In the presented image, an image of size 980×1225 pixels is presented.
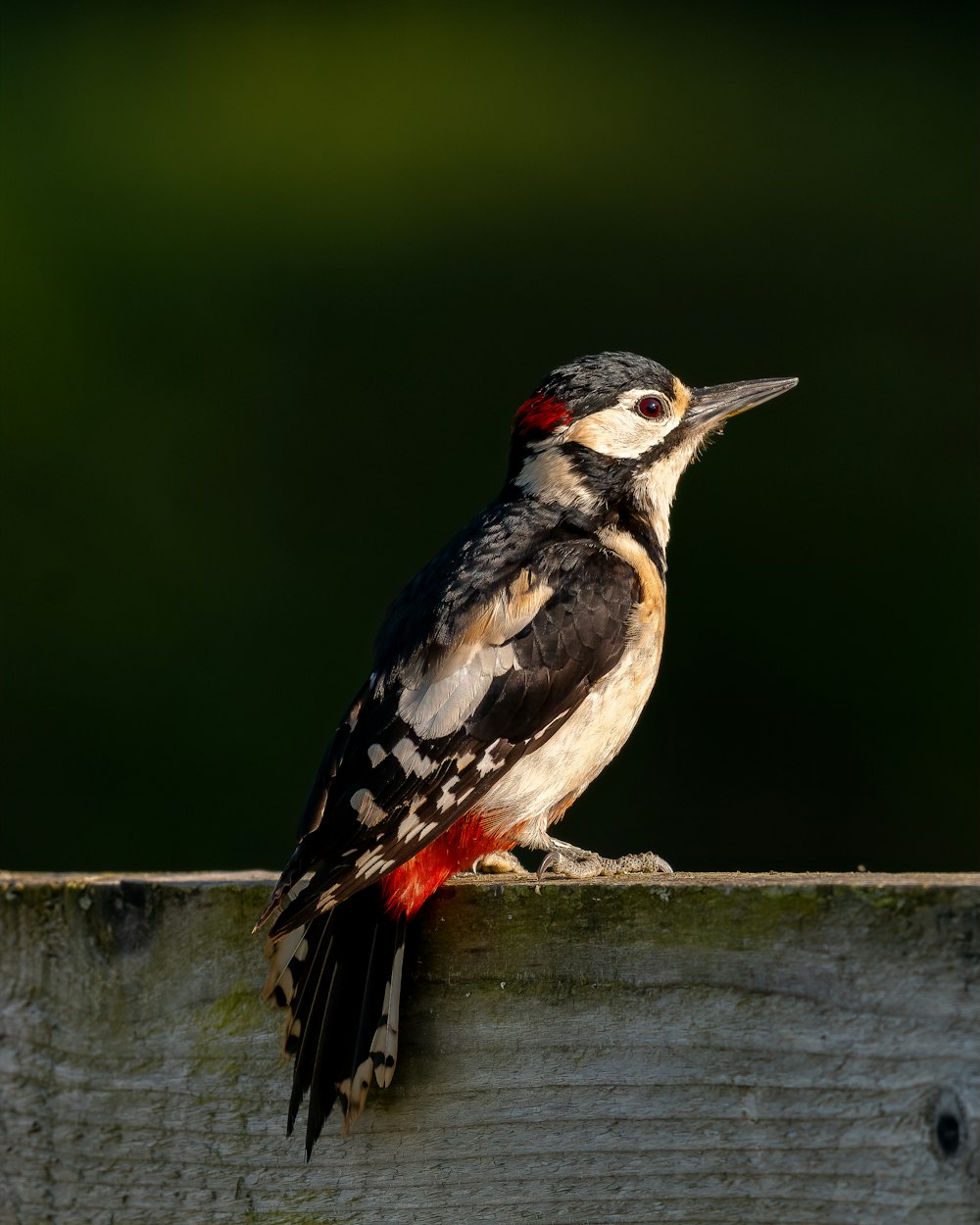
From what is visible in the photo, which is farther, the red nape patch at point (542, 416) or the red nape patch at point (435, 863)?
the red nape patch at point (542, 416)

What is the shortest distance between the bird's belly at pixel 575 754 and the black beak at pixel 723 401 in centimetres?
76

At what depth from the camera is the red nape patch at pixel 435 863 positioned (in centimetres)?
249

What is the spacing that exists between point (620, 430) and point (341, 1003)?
198 cm

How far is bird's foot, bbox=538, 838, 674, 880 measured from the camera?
3.19 m

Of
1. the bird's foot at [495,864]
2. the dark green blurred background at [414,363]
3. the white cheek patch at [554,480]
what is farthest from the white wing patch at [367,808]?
the dark green blurred background at [414,363]

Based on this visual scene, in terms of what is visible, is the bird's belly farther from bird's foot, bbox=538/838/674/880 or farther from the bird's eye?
the bird's eye

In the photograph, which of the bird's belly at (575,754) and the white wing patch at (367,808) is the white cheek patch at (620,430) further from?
the white wing patch at (367,808)

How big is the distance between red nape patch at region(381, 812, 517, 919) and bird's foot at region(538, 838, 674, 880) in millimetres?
114

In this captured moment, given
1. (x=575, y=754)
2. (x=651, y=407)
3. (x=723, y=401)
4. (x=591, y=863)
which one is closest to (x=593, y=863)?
(x=591, y=863)

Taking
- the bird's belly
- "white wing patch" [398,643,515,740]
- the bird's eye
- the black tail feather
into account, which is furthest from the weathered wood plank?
the bird's eye

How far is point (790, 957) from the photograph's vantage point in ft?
6.58

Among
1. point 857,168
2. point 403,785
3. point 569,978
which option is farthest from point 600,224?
point 569,978

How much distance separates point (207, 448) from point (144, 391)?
39cm

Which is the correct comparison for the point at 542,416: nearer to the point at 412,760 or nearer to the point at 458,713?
the point at 458,713
